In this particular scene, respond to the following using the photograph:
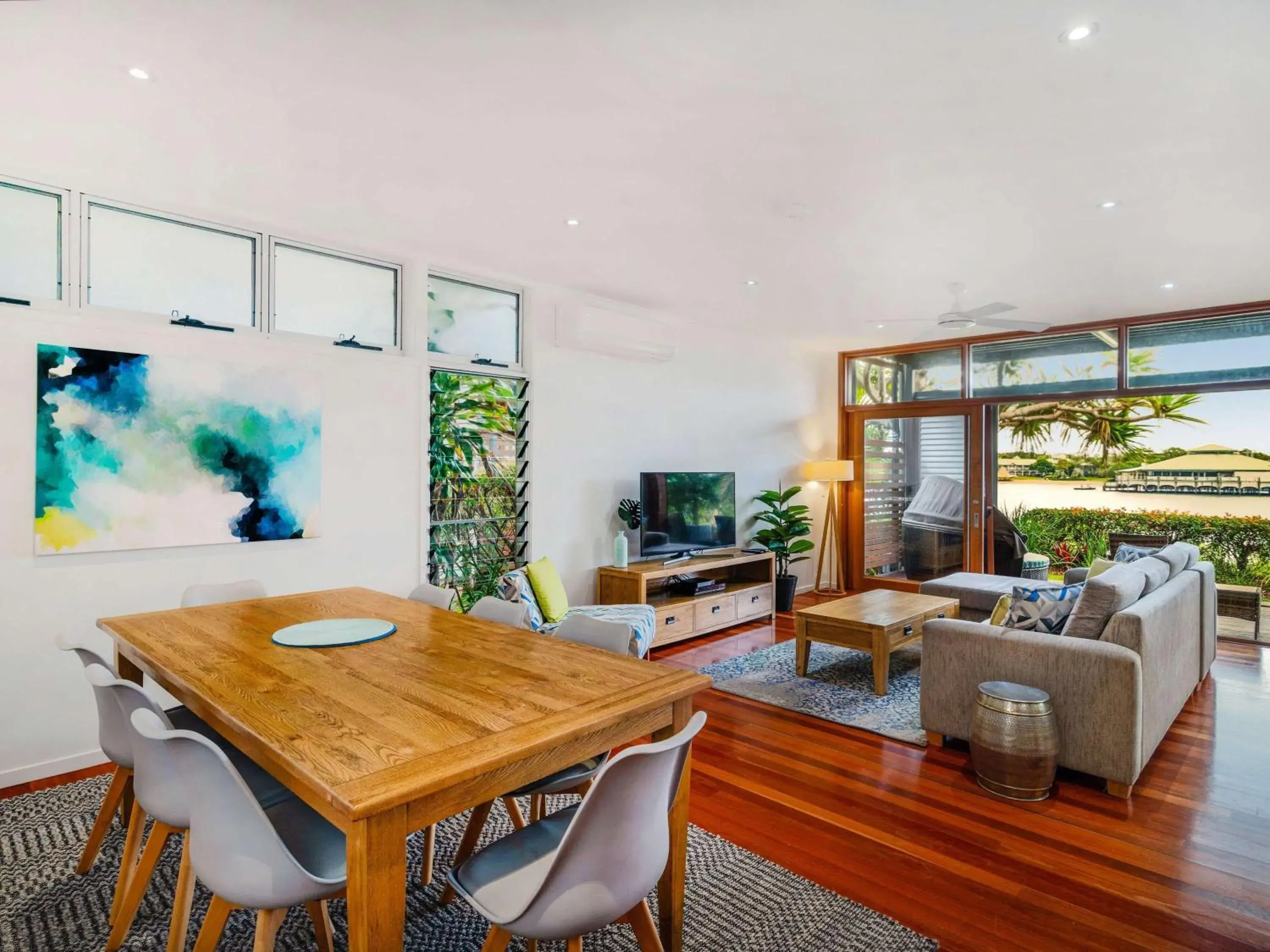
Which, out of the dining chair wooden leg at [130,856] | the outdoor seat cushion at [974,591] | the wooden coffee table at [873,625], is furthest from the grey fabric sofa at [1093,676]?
the dining chair wooden leg at [130,856]

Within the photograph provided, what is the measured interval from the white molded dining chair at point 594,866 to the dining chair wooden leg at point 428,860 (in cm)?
88

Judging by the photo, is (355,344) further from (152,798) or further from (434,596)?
(152,798)

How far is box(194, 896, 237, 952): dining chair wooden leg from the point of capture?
1.57 meters

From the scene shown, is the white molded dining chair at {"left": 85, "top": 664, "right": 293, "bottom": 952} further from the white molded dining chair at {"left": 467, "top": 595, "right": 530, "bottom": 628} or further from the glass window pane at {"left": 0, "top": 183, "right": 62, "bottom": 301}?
the glass window pane at {"left": 0, "top": 183, "right": 62, "bottom": 301}

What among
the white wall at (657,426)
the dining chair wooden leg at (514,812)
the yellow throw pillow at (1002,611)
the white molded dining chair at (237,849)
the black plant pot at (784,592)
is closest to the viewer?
the white molded dining chair at (237,849)

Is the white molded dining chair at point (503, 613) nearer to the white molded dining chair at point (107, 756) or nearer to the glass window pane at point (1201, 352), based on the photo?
the white molded dining chair at point (107, 756)

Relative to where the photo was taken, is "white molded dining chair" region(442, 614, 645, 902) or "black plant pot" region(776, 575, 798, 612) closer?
"white molded dining chair" region(442, 614, 645, 902)

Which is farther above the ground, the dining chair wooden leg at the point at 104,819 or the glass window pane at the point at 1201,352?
the glass window pane at the point at 1201,352

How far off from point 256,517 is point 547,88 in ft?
8.27

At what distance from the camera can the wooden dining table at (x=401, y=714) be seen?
1.22 meters

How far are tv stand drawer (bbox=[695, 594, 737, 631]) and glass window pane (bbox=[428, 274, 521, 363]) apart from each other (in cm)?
232

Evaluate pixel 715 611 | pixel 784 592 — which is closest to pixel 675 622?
pixel 715 611

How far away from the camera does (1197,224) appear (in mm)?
3562

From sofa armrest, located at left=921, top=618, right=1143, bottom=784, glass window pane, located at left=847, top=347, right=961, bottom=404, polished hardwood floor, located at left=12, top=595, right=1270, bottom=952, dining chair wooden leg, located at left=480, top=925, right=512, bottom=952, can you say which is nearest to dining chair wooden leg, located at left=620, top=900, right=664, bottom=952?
dining chair wooden leg, located at left=480, top=925, right=512, bottom=952
